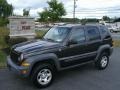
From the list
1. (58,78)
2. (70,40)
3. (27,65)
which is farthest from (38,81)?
(70,40)

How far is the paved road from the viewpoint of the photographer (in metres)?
5.87

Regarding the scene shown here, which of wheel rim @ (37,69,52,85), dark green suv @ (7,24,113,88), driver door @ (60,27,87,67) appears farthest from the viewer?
driver door @ (60,27,87,67)

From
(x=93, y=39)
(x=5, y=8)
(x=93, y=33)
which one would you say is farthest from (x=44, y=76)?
(x=5, y=8)

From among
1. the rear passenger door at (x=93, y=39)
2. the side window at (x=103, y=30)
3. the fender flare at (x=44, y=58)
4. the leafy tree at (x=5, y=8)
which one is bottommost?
the fender flare at (x=44, y=58)

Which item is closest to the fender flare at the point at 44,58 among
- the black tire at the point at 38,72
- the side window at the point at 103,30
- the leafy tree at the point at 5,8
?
the black tire at the point at 38,72

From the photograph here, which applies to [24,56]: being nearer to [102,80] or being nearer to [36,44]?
[36,44]

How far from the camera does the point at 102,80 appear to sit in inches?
256

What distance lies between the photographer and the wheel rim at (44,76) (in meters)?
5.76

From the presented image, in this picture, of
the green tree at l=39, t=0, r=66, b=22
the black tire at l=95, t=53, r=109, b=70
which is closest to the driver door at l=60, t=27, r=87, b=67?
the black tire at l=95, t=53, r=109, b=70

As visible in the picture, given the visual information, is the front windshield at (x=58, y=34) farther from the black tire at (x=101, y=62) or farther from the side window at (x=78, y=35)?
the black tire at (x=101, y=62)

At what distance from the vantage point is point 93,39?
23.5ft

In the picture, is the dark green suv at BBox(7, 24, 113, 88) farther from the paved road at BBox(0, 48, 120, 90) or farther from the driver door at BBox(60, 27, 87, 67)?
the paved road at BBox(0, 48, 120, 90)

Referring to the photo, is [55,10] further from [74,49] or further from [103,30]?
[74,49]

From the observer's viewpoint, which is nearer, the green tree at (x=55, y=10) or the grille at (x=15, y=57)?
the grille at (x=15, y=57)
